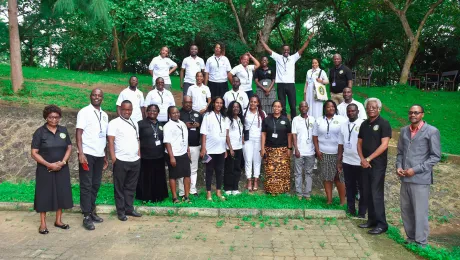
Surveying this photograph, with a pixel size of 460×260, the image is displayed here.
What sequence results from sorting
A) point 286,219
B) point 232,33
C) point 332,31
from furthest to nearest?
point 332,31, point 232,33, point 286,219

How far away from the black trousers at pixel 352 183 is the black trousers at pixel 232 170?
6.49ft

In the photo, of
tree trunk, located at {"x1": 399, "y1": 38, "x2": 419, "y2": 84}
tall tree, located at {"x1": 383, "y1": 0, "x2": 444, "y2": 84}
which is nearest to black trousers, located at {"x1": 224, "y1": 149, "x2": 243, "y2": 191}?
tall tree, located at {"x1": 383, "y1": 0, "x2": 444, "y2": 84}

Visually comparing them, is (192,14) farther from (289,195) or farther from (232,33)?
(289,195)

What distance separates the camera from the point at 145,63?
30.1 metres

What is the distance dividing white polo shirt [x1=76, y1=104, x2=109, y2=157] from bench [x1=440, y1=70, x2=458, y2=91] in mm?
22836

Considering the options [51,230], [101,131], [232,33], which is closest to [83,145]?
[101,131]

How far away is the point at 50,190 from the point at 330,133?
460 centimetres

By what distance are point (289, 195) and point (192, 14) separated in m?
11.2

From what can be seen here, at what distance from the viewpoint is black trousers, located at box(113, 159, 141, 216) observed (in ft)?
21.1

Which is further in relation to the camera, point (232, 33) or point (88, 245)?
point (232, 33)

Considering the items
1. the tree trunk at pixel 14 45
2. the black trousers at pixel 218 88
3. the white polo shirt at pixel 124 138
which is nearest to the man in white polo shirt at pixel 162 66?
the black trousers at pixel 218 88

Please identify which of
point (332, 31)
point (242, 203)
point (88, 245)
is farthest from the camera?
point (332, 31)

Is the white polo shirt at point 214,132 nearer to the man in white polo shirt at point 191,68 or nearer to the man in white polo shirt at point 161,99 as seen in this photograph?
the man in white polo shirt at point 161,99

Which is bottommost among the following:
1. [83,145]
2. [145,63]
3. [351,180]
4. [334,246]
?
[334,246]
